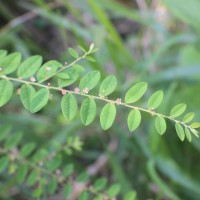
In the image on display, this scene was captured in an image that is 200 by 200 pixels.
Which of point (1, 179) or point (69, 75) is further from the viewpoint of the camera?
point (1, 179)

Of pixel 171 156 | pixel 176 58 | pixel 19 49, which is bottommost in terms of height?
pixel 171 156

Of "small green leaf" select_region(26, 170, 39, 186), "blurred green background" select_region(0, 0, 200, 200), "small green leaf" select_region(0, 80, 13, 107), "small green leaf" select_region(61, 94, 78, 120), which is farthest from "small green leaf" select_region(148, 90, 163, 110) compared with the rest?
"blurred green background" select_region(0, 0, 200, 200)

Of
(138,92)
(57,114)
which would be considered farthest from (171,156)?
(138,92)

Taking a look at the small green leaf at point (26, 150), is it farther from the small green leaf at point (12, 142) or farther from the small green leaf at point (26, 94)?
the small green leaf at point (26, 94)

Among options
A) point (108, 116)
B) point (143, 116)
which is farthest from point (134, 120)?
point (143, 116)

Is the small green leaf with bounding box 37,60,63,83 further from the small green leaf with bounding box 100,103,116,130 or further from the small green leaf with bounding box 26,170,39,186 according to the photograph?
the small green leaf with bounding box 26,170,39,186

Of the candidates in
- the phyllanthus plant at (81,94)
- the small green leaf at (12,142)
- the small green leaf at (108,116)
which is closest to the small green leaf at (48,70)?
the phyllanthus plant at (81,94)

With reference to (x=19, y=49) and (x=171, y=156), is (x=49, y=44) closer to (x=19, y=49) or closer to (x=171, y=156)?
(x=19, y=49)
